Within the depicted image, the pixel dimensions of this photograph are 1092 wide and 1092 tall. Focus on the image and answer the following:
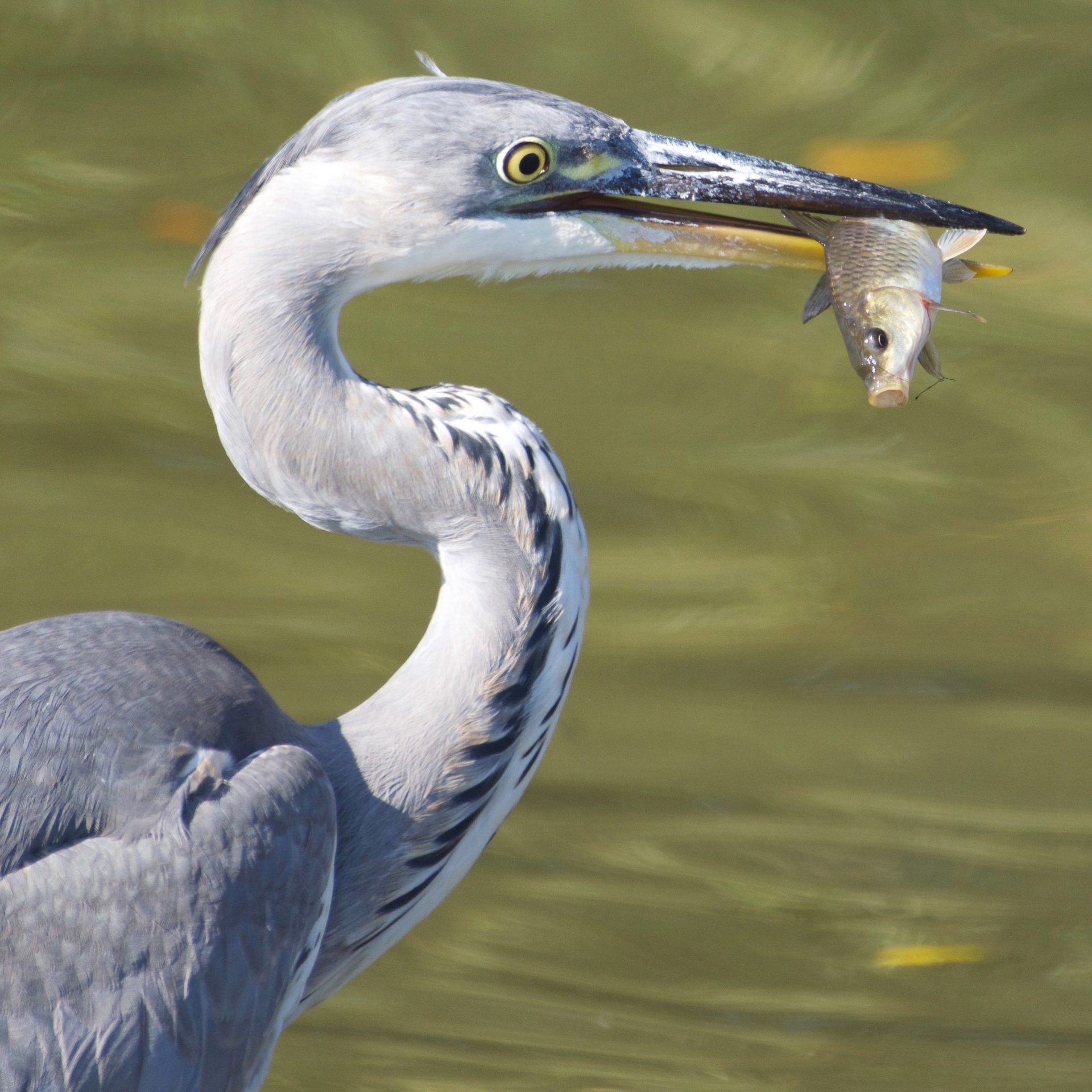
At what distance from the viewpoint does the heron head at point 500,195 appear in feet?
7.61

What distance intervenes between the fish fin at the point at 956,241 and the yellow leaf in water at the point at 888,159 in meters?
2.65

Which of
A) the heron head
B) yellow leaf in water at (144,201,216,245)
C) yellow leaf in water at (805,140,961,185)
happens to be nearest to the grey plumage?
the heron head

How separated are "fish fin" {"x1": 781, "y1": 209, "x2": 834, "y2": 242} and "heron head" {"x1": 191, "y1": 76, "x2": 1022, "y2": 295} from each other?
2cm

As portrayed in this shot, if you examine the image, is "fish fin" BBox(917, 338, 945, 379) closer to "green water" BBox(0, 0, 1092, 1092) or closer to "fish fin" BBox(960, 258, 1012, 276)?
"fish fin" BBox(960, 258, 1012, 276)

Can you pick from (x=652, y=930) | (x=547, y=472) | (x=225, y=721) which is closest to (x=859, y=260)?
(x=547, y=472)

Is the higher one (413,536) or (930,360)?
(930,360)

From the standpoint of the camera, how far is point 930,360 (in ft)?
8.77

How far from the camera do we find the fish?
8.02 ft

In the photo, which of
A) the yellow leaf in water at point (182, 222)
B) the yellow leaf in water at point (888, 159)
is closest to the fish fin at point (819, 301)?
the yellow leaf in water at point (888, 159)

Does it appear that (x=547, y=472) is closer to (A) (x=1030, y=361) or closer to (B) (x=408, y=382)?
(B) (x=408, y=382)

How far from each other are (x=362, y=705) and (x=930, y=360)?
104 cm

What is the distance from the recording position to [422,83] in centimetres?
238

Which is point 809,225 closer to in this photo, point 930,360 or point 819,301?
point 819,301

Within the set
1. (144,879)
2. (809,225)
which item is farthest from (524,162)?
(144,879)
